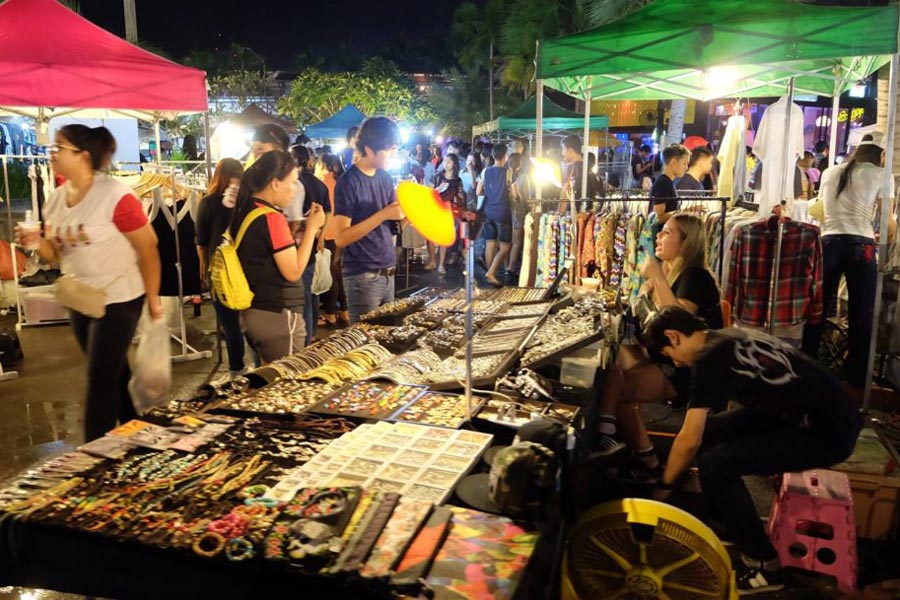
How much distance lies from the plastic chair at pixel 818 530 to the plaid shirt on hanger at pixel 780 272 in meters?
2.13

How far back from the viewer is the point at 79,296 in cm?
365

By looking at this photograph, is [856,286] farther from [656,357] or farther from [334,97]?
[334,97]

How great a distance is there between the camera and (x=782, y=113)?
6.59 m

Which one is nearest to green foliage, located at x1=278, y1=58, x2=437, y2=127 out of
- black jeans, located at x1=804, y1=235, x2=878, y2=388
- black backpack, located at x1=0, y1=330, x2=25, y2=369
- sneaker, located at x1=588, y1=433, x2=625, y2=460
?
black backpack, located at x1=0, y1=330, x2=25, y2=369

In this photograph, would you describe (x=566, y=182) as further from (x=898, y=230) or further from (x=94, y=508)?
(x=94, y=508)

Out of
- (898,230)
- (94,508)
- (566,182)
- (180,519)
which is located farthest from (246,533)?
(566,182)

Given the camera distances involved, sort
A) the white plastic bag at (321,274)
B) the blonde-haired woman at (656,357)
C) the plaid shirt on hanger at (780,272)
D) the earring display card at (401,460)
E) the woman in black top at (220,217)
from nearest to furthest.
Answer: the earring display card at (401,460) → the blonde-haired woman at (656,357) → the woman in black top at (220,217) → the plaid shirt on hanger at (780,272) → the white plastic bag at (321,274)

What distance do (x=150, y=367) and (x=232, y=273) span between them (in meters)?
0.68

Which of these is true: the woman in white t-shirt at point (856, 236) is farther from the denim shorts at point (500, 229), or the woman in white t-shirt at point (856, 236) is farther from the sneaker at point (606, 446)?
the denim shorts at point (500, 229)

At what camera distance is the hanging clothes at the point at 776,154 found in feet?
20.7

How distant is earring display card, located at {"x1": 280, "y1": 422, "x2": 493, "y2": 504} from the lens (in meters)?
2.49

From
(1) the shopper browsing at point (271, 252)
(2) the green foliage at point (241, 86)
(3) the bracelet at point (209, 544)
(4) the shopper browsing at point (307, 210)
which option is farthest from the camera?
(2) the green foliage at point (241, 86)

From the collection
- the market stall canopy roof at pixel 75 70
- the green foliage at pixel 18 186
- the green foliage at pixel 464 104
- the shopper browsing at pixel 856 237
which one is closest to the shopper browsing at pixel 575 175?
the shopper browsing at pixel 856 237

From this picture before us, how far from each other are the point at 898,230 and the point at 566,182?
437cm
